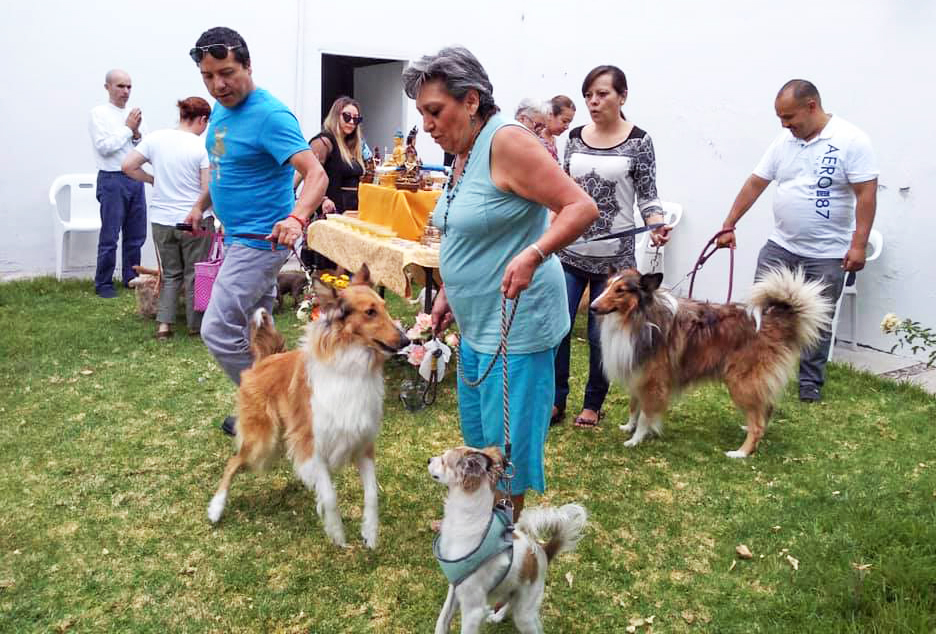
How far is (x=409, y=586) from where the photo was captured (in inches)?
114

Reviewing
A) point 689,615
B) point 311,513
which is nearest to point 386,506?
point 311,513

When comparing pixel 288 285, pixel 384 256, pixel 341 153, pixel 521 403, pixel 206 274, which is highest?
pixel 341 153

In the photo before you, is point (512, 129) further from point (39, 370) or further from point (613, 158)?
point (39, 370)

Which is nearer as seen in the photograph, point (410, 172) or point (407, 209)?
point (407, 209)

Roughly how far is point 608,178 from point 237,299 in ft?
7.17

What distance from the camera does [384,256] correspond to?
5137 millimetres

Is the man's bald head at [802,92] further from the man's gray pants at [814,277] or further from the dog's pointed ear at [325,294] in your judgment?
the dog's pointed ear at [325,294]

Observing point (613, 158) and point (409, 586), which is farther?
point (613, 158)

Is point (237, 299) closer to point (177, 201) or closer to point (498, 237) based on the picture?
point (498, 237)

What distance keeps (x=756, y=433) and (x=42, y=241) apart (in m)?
7.87

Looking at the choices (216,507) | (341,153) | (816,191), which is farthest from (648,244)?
(216,507)

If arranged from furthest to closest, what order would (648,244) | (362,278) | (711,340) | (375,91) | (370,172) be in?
1. (375,91)
2. (648,244)
3. (370,172)
4. (711,340)
5. (362,278)

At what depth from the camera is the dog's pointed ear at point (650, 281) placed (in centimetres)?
405

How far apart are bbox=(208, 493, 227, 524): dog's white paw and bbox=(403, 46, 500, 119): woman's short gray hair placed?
2.19 m
